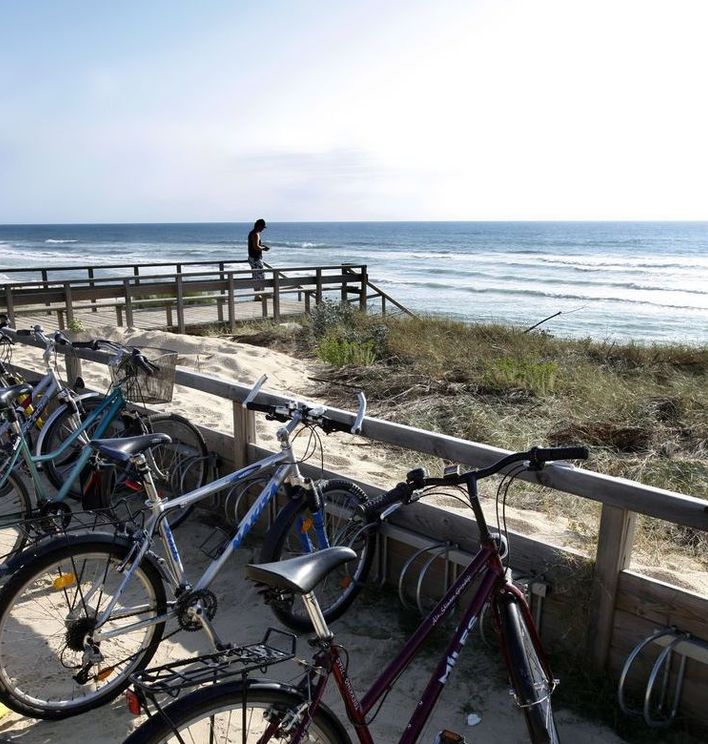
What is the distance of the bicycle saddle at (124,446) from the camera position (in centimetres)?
270

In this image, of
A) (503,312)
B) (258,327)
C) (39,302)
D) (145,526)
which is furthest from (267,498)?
(503,312)

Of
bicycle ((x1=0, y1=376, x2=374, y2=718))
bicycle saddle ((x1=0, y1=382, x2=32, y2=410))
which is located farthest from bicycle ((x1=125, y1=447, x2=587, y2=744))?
bicycle saddle ((x1=0, y1=382, x2=32, y2=410))

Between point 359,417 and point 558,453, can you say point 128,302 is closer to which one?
point 359,417

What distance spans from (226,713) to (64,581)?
1075 millimetres

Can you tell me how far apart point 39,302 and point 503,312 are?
62.5ft

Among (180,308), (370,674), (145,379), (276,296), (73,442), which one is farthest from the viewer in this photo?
(276,296)

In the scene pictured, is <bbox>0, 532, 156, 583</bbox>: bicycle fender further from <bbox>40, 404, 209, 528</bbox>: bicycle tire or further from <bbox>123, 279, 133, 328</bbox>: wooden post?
<bbox>123, 279, 133, 328</bbox>: wooden post

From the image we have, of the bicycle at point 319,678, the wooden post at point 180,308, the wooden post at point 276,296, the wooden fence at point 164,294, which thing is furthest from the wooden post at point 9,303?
the bicycle at point 319,678

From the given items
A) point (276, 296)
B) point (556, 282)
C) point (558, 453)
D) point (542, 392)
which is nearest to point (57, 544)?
point (558, 453)

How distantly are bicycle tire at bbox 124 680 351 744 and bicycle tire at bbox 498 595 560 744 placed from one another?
22.7 inches

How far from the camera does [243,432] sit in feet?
13.2

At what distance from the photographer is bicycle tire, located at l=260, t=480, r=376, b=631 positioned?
3.05 meters

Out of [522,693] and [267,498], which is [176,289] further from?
[522,693]

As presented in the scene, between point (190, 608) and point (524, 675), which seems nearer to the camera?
point (524, 675)
